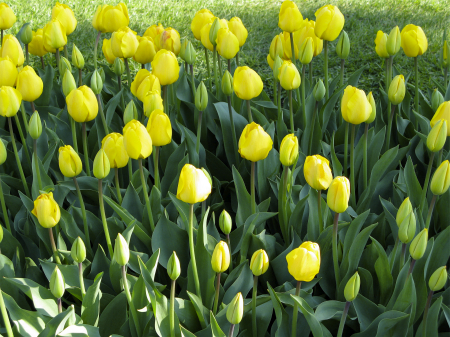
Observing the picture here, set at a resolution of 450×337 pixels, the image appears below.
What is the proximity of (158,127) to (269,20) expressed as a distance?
408 centimetres

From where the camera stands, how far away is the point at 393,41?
6.41 ft

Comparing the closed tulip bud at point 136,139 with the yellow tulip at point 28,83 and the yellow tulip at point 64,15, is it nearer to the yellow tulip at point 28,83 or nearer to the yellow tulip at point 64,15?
the yellow tulip at point 28,83

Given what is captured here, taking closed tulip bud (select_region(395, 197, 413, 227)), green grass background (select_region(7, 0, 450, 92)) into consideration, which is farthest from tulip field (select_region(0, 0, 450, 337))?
green grass background (select_region(7, 0, 450, 92))

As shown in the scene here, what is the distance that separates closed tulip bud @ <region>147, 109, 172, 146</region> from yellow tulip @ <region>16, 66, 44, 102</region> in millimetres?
569

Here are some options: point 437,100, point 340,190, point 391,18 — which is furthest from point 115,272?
point 391,18

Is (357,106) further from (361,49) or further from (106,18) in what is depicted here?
(361,49)

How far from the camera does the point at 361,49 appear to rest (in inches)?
177

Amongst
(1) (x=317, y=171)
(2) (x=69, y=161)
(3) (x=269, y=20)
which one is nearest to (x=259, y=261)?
(1) (x=317, y=171)

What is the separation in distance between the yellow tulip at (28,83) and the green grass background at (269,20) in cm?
254

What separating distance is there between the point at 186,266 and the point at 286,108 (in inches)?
48.1

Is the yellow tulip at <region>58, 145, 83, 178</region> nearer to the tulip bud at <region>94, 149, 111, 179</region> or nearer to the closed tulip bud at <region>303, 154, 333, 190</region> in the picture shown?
the tulip bud at <region>94, 149, 111, 179</region>

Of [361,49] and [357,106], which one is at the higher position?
[357,106]

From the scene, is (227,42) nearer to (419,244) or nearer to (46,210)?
(46,210)

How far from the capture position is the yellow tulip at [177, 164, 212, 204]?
119 cm
